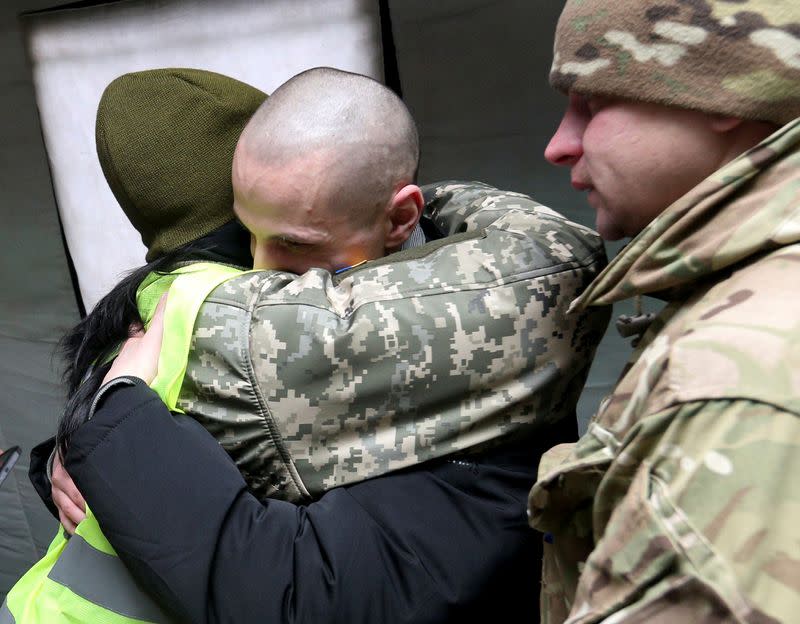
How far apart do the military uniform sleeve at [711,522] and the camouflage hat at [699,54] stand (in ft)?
1.06

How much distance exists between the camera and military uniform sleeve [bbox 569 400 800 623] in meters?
0.54

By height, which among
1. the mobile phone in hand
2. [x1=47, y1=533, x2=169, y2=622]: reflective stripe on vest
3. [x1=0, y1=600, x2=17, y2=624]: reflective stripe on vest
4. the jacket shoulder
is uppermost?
the jacket shoulder

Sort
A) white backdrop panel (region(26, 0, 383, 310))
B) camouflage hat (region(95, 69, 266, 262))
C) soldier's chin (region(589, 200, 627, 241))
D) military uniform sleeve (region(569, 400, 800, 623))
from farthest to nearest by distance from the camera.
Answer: white backdrop panel (region(26, 0, 383, 310)) → camouflage hat (region(95, 69, 266, 262)) → soldier's chin (region(589, 200, 627, 241)) → military uniform sleeve (region(569, 400, 800, 623))

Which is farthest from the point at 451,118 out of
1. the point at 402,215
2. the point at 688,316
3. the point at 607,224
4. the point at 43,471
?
the point at 688,316

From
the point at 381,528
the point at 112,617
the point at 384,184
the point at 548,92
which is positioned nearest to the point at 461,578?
the point at 381,528

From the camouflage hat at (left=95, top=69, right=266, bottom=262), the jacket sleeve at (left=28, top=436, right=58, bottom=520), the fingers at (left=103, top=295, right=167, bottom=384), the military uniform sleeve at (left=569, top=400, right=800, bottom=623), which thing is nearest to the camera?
the military uniform sleeve at (left=569, top=400, right=800, bottom=623)

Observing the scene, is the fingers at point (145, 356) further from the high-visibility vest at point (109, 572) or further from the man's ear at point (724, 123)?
the man's ear at point (724, 123)

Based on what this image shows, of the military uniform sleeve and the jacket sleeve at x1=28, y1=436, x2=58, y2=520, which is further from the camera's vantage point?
the jacket sleeve at x1=28, y1=436, x2=58, y2=520

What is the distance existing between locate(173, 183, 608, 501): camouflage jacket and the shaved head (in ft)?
0.51

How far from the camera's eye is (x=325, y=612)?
867mm

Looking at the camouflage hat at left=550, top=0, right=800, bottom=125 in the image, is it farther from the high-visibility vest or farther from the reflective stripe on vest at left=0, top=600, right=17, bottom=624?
the reflective stripe on vest at left=0, top=600, right=17, bottom=624

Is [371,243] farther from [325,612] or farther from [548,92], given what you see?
[548,92]

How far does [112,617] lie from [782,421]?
2.59 ft

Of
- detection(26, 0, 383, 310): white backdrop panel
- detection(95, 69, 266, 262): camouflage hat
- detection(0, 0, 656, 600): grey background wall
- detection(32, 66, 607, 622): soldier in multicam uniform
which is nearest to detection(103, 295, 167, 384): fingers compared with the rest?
detection(32, 66, 607, 622): soldier in multicam uniform
